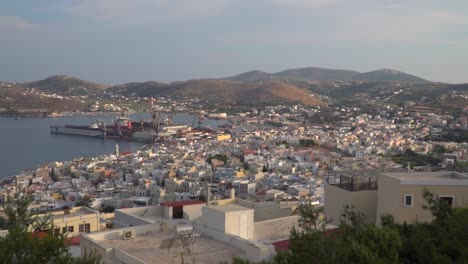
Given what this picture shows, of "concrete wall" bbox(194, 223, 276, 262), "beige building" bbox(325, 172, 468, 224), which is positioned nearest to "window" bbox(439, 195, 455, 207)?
"beige building" bbox(325, 172, 468, 224)

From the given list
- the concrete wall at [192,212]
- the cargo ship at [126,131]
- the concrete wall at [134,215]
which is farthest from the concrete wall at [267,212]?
the cargo ship at [126,131]

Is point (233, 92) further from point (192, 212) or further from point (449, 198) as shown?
point (449, 198)

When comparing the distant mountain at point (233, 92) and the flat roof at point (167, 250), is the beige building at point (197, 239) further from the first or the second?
the distant mountain at point (233, 92)

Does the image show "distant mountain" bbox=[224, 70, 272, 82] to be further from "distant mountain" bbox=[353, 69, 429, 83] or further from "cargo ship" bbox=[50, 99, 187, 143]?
"cargo ship" bbox=[50, 99, 187, 143]

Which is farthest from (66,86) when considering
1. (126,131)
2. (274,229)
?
(274,229)

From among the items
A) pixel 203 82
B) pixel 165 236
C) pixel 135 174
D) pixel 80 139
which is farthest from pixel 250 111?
pixel 165 236

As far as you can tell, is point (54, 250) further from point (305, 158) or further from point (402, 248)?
point (305, 158)
